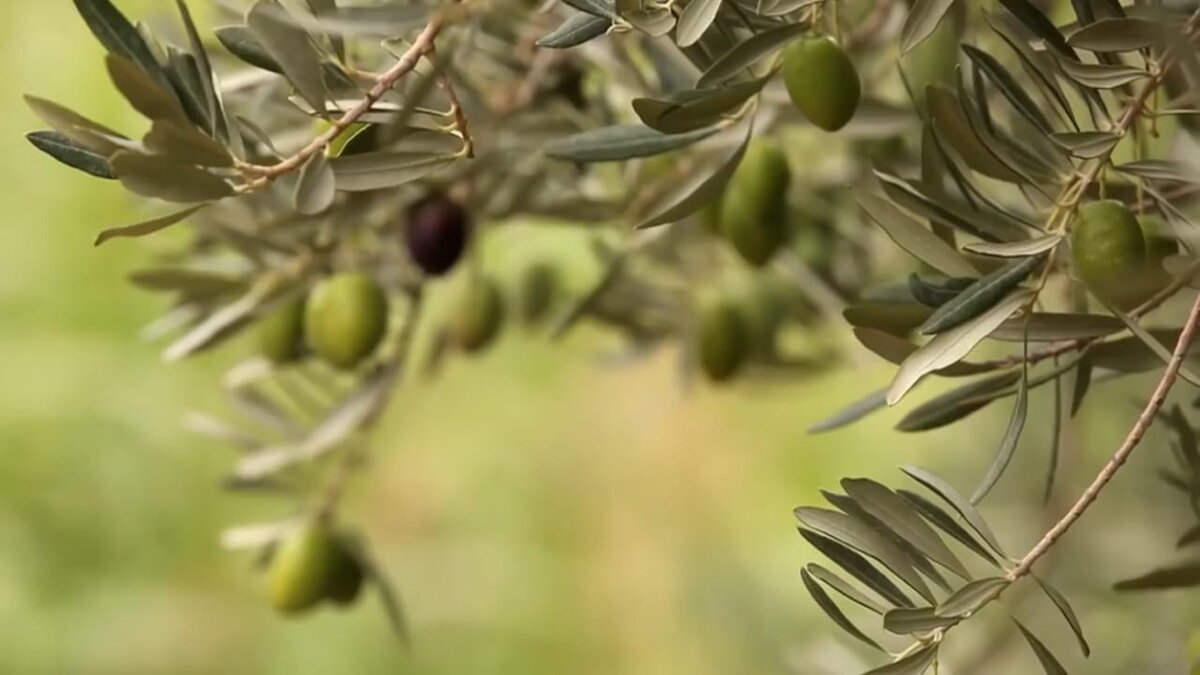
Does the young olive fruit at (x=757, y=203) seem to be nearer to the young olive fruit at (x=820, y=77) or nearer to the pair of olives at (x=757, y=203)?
the pair of olives at (x=757, y=203)

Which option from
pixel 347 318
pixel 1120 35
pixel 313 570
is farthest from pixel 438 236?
pixel 1120 35

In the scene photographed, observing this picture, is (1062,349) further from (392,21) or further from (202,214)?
(202,214)

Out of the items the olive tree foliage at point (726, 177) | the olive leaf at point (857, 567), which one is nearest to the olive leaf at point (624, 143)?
the olive tree foliage at point (726, 177)

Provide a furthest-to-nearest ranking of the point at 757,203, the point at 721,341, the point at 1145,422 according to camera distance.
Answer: the point at 721,341, the point at 757,203, the point at 1145,422

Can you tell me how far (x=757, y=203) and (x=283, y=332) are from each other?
0.19 m

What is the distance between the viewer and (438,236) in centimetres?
46

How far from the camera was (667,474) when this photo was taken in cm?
136

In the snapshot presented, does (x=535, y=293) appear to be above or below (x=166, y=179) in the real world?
below

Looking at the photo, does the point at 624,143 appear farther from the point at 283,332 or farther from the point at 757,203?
the point at 283,332

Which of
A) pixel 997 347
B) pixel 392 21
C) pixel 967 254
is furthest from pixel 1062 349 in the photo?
pixel 997 347

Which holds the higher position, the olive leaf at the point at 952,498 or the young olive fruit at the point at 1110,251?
the young olive fruit at the point at 1110,251

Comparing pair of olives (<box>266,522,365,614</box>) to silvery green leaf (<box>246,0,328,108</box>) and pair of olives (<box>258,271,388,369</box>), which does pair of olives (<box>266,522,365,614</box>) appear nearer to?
pair of olives (<box>258,271,388,369</box>)

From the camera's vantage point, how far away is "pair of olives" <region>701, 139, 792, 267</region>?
0.43 meters

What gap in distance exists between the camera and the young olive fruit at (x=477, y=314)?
1.90 ft
